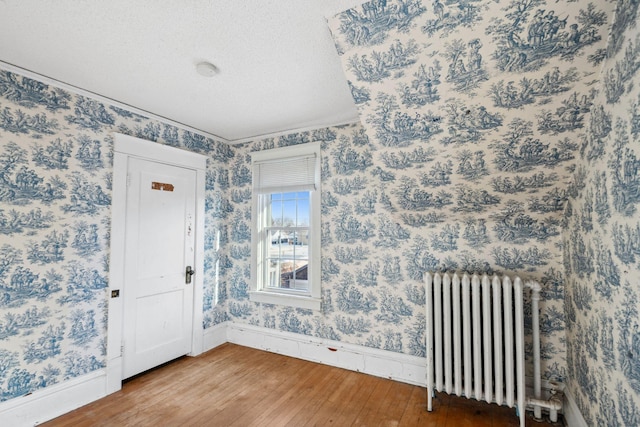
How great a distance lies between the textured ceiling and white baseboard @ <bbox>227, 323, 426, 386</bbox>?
2.41 m

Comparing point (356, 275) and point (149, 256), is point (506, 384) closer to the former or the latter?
point (356, 275)

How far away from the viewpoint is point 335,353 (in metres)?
3.05

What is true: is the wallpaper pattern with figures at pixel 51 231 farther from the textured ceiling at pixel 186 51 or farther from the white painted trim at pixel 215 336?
the white painted trim at pixel 215 336

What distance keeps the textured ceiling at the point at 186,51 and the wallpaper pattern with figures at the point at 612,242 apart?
1.28 meters

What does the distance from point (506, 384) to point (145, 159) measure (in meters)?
3.66

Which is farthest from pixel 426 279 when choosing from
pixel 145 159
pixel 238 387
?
pixel 145 159

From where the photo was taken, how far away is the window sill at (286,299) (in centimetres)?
316

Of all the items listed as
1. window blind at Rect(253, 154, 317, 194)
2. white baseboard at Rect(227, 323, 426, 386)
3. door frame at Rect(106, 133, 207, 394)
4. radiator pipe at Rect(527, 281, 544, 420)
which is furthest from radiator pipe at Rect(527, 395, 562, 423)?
door frame at Rect(106, 133, 207, 394)

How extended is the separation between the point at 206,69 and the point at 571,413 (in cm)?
353

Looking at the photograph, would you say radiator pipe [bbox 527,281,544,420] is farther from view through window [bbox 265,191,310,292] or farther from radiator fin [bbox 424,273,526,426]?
view through window [bbox 265,191,310,292]

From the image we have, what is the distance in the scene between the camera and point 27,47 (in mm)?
1879

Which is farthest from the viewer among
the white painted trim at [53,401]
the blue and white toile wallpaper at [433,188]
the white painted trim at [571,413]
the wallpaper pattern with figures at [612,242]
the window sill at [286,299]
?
the window sill at [286,299]

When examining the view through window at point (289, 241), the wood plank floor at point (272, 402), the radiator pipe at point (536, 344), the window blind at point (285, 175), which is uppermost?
the window blind at point (285, 175)

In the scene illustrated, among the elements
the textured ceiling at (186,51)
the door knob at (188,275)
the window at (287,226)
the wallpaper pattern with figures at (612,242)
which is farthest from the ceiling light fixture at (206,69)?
the wallpaper pattern with figures at (612,242)
